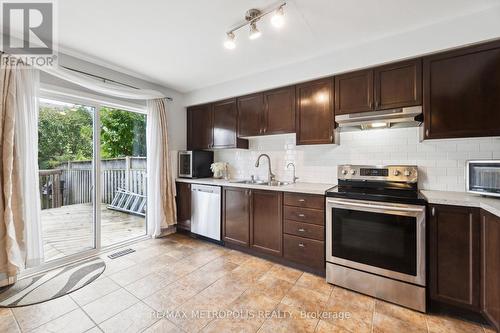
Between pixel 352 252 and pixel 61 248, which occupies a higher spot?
pixel 352 252

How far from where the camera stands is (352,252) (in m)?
2.12

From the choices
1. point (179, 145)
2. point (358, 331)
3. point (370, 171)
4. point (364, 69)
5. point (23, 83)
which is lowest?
point (358, 331)

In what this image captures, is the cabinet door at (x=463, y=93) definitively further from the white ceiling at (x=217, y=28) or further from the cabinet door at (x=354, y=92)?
the cabinet door at (x=354, y=92)

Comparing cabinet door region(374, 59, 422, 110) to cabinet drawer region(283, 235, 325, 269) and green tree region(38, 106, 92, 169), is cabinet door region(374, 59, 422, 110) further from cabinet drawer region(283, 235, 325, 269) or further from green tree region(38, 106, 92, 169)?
green tree region(38, 106, 92, 169)

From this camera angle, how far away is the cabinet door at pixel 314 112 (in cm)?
257

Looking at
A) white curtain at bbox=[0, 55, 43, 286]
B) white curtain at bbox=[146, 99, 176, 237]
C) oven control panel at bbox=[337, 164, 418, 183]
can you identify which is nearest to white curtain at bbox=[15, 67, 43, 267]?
white curtain at bbox=[0, 55, 43, 286]

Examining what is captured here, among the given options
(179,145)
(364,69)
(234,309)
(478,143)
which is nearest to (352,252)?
(234,309)

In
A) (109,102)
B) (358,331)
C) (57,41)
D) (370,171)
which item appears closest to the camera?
(358,331)

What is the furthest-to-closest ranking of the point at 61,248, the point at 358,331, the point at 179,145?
the point at 179,145 → the point at 61,248 → the point at 358,331

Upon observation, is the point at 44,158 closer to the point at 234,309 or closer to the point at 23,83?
the point at 23,83

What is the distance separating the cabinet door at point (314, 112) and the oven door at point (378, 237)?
33.8 inches

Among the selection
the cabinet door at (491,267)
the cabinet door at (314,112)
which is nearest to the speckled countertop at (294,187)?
the cabinet door at (314,112)

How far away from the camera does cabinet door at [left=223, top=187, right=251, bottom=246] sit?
2908 millimetres

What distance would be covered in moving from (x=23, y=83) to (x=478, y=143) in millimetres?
4576
